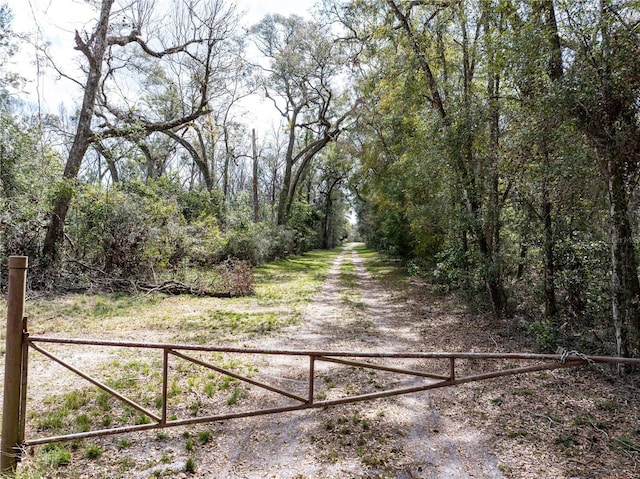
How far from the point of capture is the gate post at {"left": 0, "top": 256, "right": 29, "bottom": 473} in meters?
2.76

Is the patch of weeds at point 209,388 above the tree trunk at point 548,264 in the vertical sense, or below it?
below

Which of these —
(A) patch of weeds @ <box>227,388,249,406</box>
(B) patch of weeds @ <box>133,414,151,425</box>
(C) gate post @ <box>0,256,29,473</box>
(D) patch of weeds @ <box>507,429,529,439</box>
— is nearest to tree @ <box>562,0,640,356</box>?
(D) patch of weeds @ <box>507,429,529,439</box>

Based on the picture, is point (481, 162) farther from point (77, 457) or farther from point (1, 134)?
point (1, 134)

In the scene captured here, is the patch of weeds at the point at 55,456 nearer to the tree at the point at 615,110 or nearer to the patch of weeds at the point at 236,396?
the patch of weeds at the point at 236,396

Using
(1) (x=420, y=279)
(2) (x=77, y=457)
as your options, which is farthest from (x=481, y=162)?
(1) (x=420, y=279)

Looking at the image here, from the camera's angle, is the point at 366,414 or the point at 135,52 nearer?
the point at 366,414

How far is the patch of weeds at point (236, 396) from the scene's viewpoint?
184 inches

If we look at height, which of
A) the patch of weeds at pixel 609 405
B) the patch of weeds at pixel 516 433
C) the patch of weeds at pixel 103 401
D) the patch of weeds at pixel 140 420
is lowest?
the patch of weeds at pixel 516 433

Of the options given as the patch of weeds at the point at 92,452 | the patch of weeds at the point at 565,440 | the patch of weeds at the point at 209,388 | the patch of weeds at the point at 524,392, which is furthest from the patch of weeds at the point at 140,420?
the patch of weeds at the point at 524,392

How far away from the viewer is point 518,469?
11.1 feet

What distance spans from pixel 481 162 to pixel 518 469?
6243 mm

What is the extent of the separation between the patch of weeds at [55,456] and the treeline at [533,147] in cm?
663

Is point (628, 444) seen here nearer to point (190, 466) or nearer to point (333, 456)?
point (333, 456)

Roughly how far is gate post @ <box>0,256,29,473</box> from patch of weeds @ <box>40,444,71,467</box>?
0.30 metres
